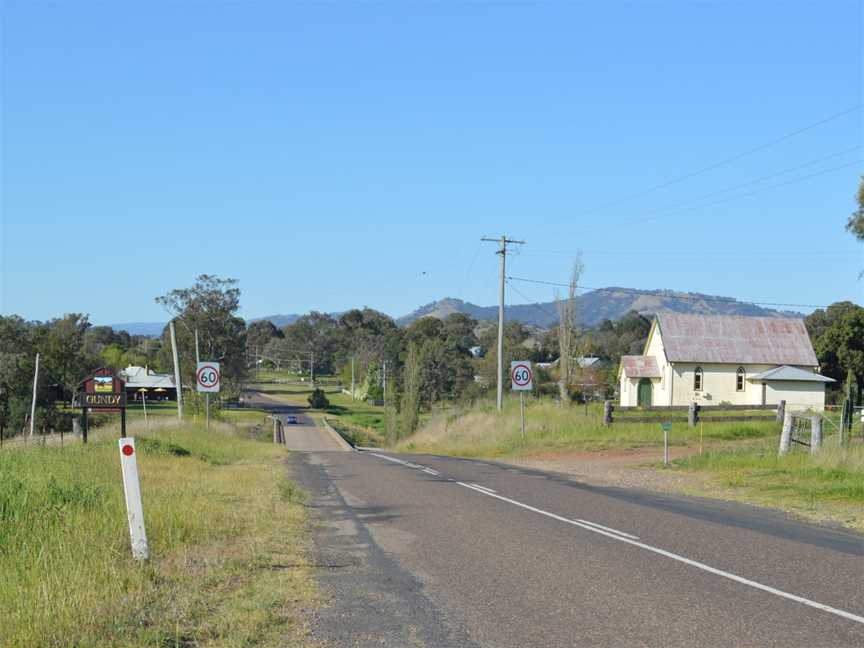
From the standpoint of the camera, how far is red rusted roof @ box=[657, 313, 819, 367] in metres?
56.4

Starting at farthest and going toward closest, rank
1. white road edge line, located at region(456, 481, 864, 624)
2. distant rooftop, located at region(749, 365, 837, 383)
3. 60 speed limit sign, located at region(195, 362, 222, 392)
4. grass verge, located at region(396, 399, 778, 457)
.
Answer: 1. distant rooftop, located at region(749, 365, 837, 383)
2. 60 speed limit sign, located at region(195, 362, 222, 392)
3. grass verge, located at region(396, 399, 778, 457)
4. white road edge line, located at region(456, 481, 864, 624)

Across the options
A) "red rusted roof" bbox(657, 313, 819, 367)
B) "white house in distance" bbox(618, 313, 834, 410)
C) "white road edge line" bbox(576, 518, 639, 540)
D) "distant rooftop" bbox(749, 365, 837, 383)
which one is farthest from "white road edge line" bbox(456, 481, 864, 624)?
"distant rooftop" bbox(749, 365, 837, 383)

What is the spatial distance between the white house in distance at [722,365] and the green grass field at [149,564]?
4309 cm

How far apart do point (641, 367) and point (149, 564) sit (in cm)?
5197

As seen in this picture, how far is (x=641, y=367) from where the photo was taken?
191 ft

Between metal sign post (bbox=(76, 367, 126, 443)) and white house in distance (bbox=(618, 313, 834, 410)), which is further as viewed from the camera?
white house in distance (bbox=(618, 313, 834, 410))

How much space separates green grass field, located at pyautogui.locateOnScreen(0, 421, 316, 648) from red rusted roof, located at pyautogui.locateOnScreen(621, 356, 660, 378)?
43.8 metres

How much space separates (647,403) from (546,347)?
64.7 m

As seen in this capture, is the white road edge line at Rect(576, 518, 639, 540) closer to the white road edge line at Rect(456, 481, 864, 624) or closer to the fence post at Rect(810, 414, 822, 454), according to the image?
the white road edge line at Rect(456, 481, 864, 624)

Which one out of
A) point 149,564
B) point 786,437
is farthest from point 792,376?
point 149,564

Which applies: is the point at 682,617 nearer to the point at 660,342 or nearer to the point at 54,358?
the point at 660,342

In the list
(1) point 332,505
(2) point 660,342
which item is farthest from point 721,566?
(2) point 660,342

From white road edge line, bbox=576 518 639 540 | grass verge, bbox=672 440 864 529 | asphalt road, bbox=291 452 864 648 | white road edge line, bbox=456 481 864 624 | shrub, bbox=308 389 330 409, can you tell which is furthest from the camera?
shrub, bbox=308 389 330 409

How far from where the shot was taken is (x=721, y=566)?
962 centimetres
